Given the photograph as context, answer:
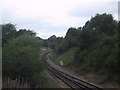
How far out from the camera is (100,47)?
4788 centimetres

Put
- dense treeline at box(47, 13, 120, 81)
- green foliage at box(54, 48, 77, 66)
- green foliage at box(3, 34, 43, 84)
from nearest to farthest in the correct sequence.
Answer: green foliage at box(3, 34, 43, 84) → dense treeline at box(47, 13, 120, 81) → green foliage at box(54, 48, 77, 66)

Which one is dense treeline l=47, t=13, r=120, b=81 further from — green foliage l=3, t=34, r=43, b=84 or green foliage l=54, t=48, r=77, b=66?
green foliage l=3, t=34, r=43, b=84

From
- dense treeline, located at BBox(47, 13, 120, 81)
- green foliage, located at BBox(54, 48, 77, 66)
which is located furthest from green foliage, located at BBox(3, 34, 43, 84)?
green foliage, located at BBox(54, 48, 77, 66)

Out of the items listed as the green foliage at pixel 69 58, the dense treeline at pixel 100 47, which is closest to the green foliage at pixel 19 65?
the dense treeline at pixel 100 47

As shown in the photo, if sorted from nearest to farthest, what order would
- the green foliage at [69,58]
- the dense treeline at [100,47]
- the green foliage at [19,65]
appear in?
the green foliage at [19,65] → the dense treeline at [100,47] → the green foliage at [69,58]

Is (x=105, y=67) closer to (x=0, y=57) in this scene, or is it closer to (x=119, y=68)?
(x=119, y=68)

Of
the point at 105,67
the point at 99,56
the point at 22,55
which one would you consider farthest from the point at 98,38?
the point at 22,55

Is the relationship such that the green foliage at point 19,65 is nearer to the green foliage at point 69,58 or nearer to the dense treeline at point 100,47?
the dense treeline at point 100,47

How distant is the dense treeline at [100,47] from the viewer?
123 feet

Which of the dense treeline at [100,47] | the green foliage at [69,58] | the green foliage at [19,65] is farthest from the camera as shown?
the green foliage at [69,58]

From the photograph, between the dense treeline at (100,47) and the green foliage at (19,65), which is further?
the dense treeline at (100,47)

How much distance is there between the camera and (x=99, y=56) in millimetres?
44969

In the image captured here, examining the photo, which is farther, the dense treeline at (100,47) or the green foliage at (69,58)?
the green foliage at (69,58)

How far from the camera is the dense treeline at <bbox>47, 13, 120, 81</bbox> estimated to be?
37406 millimetres
